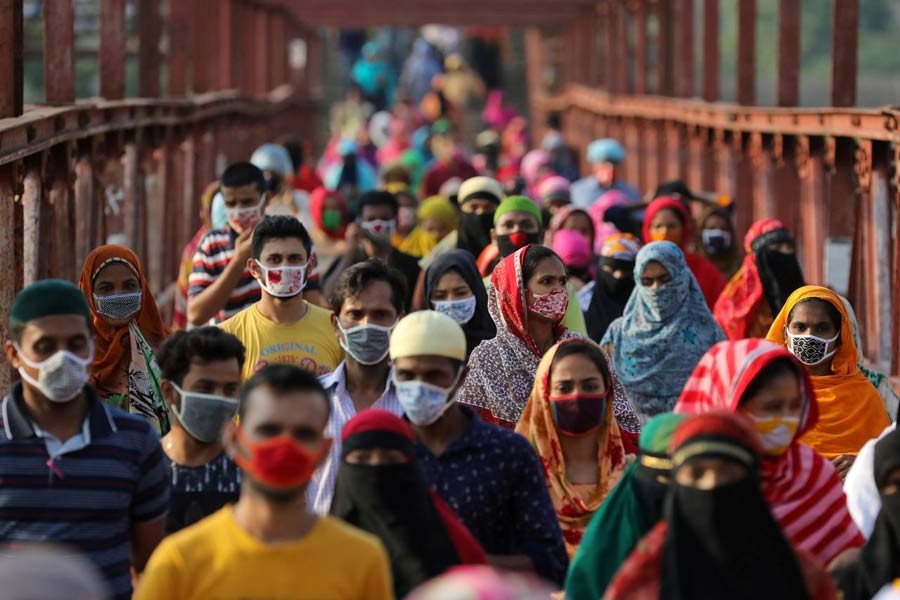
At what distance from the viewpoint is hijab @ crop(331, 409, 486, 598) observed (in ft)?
17.6

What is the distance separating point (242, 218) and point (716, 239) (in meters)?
3.71

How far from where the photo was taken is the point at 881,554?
538 centimetres

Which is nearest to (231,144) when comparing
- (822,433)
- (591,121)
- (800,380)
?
(591,121)

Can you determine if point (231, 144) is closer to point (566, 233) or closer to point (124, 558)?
point (566, 233)

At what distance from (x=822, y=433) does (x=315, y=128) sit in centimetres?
4256

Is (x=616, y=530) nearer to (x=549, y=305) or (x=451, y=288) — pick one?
(x=549, y=305)

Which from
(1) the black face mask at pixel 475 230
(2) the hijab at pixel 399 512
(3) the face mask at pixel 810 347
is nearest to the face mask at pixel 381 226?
(1) the black face mask at pixel 475 230

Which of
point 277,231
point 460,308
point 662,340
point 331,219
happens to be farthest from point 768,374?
point 331,219

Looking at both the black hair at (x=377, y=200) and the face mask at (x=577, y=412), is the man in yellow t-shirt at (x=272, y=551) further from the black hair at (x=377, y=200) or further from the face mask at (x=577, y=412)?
the black hair at (x=377, y=200)

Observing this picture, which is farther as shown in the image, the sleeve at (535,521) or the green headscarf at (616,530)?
the sleeve at (535,521)

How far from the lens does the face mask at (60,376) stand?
5664 millimetres

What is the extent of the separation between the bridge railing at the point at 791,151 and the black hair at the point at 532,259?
3.36 m

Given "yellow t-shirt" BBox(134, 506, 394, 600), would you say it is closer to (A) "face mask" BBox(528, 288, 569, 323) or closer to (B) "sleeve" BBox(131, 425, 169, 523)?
(B) "sleeve" BBox(131, 425, 169, 523)

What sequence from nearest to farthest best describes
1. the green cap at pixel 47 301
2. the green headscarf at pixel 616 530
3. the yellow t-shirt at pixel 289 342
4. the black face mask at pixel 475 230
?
the green headscarf at pixel 616 530 < the green cap at pixel 47 301 < the yellow t-shirt at pixel 289 342 < the black face mask at pixel 475 230
